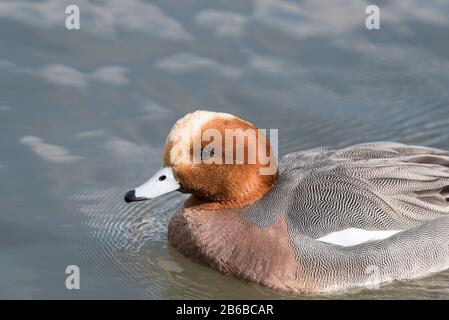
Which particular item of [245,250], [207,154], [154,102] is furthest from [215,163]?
[154,102]

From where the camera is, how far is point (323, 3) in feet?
35.7

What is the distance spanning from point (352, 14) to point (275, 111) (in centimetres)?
183

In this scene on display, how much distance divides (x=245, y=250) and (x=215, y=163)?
0.63 meters

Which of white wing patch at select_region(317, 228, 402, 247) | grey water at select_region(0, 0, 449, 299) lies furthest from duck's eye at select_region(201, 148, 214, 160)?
white wing patch at select_region(317, 228, 402, 247)

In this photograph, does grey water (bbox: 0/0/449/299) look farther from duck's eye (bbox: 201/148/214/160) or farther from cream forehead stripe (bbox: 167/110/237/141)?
cream forehead stripe (bbox: 167/110/237/141)

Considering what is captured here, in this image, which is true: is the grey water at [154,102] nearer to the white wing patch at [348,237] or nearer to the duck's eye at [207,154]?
the white wing patch at [348,237]

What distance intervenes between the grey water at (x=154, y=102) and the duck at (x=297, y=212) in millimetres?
146

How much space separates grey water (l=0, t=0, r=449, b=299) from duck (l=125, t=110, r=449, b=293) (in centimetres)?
15

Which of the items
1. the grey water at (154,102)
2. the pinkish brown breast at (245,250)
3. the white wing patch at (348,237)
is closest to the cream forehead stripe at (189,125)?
the pinkish brown breast at (245,250)

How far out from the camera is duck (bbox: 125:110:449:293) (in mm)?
7164

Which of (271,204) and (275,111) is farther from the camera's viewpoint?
(275,111)

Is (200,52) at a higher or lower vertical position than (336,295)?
higher
